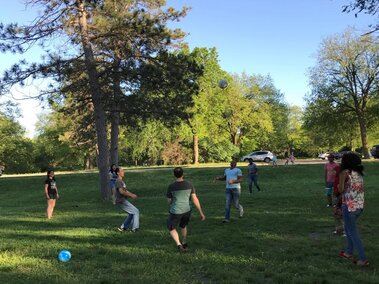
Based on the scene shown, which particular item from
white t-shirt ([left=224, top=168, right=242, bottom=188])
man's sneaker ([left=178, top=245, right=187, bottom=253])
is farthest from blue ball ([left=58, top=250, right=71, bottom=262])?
Result: white t-shirt ([left=224, top=168, right=242, bottom=188])

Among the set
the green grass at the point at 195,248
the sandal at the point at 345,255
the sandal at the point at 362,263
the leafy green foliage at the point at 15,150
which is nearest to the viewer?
the green grass at the point at 195,248

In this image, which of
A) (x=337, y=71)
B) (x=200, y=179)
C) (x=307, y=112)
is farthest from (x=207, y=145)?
(x=200, y=179)

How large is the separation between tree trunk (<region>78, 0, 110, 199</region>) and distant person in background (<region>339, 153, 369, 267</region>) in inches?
536

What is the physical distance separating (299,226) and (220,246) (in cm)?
300

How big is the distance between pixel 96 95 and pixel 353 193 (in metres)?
14.1

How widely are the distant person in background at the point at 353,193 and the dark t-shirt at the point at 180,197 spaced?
2.73 meters

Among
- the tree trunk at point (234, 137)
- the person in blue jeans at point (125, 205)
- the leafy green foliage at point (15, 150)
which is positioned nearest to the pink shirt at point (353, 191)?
the person in blue jeans at point (125, 205)

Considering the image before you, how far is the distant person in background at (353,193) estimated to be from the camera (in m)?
6.43

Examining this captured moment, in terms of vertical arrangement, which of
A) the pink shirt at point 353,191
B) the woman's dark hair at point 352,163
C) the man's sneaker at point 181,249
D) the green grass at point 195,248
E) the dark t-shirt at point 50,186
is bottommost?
the green grass at point 195,248

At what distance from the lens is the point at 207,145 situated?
57969 millimetres

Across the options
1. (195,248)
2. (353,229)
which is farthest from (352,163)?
(195,248)

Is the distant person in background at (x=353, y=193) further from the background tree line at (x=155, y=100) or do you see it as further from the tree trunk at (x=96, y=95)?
the tree trunk at (x=96, y=95)

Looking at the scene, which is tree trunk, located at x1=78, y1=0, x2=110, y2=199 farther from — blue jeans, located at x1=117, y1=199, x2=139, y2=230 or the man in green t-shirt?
the man in green t-shirt

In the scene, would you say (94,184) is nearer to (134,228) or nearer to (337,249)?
(134,228)
